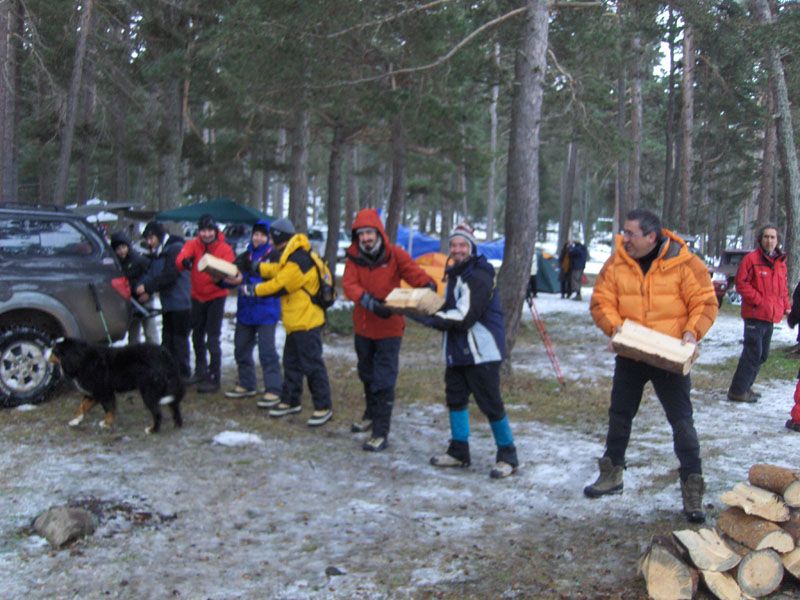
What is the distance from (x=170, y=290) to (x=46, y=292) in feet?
4.18

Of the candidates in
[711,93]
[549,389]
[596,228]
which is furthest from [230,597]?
[596,228]

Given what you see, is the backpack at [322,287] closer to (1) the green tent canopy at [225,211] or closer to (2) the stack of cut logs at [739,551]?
(2) the stack of cut logs at [739,551]

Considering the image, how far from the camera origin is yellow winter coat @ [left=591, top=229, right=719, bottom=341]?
16.7 ft

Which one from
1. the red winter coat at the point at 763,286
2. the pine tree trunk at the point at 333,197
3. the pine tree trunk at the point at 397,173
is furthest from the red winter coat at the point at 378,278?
the pine tree trunk at the point at 333,197

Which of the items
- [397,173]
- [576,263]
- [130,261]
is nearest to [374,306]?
[130,261]

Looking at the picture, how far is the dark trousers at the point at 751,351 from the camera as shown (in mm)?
8773

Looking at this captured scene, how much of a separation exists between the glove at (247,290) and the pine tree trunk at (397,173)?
980 centimetres

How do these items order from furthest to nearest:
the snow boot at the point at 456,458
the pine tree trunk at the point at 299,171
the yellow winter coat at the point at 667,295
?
the pine tree trunk at the point at 299,171
the snow boot at the point at 456,458
the yellow winter coat at the point at 667,295

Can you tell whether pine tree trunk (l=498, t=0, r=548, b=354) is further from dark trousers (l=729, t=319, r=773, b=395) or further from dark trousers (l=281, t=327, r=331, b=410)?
dark trousers (l=281, t=327, r=331, b=410)

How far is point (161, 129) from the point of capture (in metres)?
18.7

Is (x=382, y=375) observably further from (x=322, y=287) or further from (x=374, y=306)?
(x=322, y=287)

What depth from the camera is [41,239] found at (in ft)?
26.8

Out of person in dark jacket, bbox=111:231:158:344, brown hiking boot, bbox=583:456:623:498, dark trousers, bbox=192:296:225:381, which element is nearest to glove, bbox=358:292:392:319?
brown hiking boot, bbox=583:456:623:498

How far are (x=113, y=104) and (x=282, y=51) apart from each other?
1390cm
